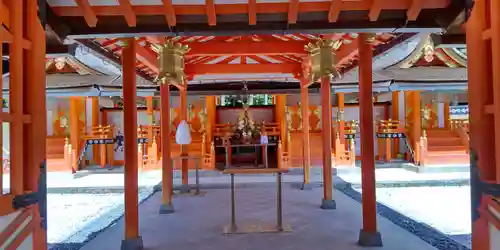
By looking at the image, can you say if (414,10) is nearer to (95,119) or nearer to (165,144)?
(165,144)

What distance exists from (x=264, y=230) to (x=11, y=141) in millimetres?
3768

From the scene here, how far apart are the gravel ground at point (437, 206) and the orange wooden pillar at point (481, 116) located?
2478 millimetres

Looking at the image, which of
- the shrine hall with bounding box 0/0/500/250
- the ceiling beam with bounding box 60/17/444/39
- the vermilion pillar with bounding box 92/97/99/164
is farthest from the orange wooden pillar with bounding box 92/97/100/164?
the ceiling beam with bounding box 60/17/444/39

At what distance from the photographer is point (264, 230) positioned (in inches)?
223

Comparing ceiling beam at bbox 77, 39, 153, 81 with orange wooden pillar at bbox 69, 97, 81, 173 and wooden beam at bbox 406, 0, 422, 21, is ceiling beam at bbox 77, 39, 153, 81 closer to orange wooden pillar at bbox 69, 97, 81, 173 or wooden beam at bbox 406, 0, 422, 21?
wooden beam at bbox 406, 0, 422, 21

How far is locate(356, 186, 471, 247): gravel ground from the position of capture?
594 centimetres

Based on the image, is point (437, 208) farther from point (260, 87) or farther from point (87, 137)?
point (87, 137)

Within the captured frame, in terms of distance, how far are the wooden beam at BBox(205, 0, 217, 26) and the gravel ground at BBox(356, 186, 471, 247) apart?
407 centimetres

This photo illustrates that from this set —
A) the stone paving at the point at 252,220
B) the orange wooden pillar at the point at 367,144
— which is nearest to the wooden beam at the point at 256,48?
the orange wooden pillar at the point at 367,144

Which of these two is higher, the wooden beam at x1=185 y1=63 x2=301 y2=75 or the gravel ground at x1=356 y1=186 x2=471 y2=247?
the wooden beam at x1=185 y1=63 x2=301 y2=75

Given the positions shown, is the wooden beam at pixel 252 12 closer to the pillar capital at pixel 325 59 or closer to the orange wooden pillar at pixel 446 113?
the pillar capital at pixel 325 59

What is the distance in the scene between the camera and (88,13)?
355cm

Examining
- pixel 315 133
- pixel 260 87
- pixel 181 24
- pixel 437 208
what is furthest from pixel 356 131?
pixel 181 24

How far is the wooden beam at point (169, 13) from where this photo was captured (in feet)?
11.6
